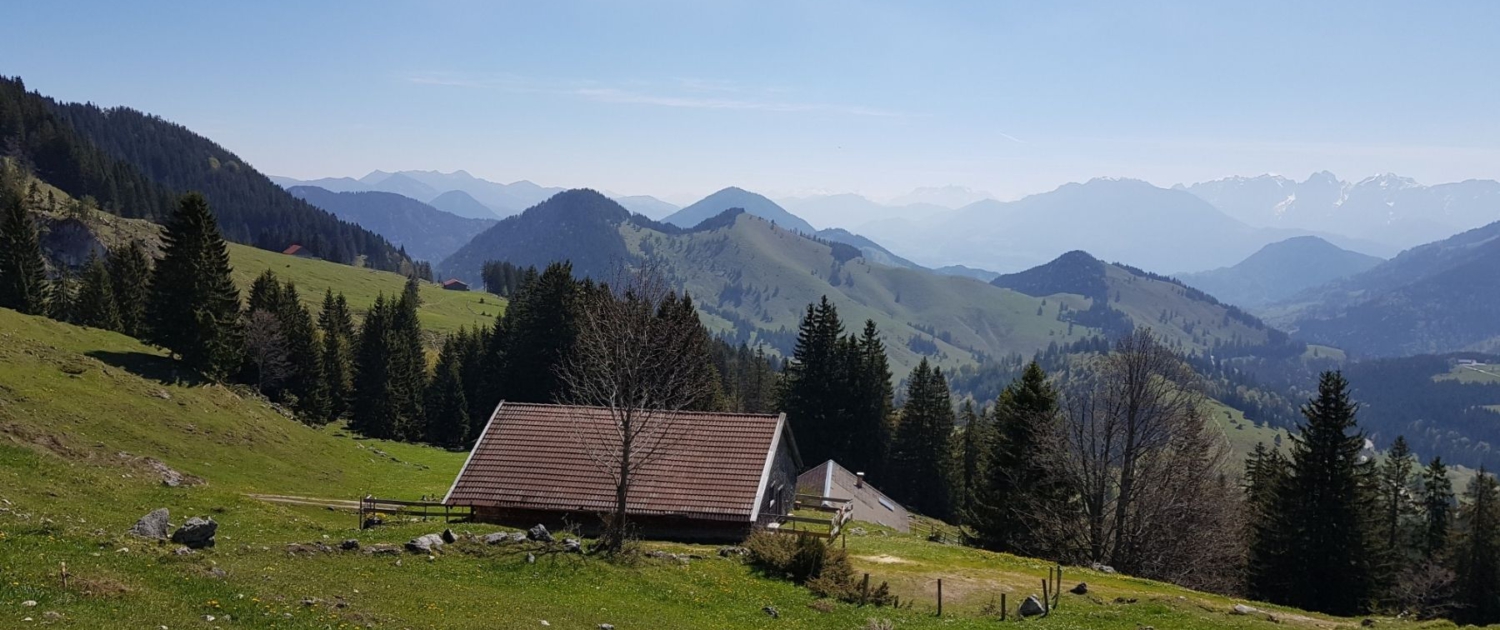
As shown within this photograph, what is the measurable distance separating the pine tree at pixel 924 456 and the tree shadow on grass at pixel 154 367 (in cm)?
6163

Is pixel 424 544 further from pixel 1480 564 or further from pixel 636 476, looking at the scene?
pixel 1480 564

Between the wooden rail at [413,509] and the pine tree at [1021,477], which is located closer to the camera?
the wooden rail at [413,509]

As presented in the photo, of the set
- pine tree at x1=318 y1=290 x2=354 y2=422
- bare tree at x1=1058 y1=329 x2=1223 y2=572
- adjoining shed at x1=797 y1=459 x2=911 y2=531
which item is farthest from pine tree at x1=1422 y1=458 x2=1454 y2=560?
pine tree at x1=318 y1=290 x2=354 y2=422

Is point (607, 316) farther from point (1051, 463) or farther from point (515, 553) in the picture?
point (1051, 463)

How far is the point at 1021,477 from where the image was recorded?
49.0 meters

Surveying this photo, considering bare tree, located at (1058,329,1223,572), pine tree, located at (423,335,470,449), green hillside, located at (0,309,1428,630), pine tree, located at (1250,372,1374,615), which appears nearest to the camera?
green hillside, located at (0,309,1428,630)

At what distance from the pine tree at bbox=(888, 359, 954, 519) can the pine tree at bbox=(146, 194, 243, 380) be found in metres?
60.1

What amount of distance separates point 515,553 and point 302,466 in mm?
30768

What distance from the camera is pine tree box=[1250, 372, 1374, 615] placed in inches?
1751

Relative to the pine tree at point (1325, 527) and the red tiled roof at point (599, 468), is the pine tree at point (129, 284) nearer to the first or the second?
the red tiled roof at point (599, 468)

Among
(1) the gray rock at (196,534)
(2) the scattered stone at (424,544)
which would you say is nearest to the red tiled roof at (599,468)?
(2) the scattered stone at (424,544)

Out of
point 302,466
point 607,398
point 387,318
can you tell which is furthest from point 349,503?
point 387,318

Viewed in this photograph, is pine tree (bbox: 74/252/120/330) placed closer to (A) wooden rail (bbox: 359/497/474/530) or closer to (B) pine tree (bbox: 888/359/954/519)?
(A) wooden rail (bbox: 359/497/474/530)

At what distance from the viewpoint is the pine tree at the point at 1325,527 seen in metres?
44.5
